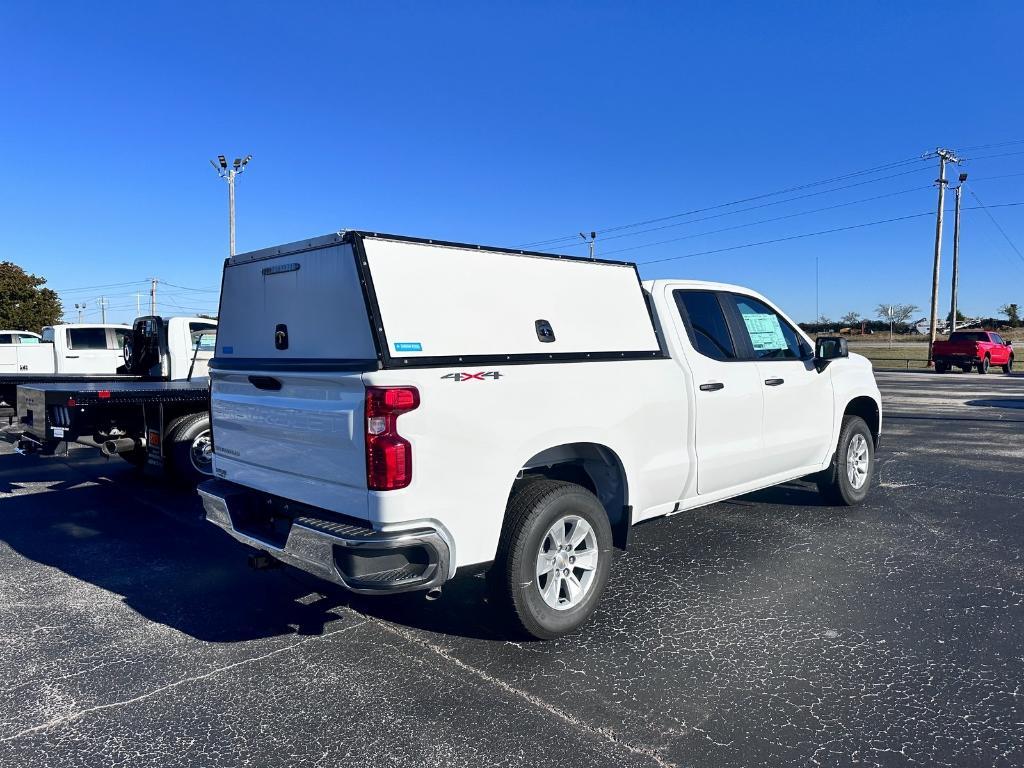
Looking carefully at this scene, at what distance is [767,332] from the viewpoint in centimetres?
600

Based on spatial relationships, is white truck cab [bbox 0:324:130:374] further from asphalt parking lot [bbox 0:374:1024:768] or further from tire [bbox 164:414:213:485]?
asphalt parking lot [bbox 0:374:1024:768]

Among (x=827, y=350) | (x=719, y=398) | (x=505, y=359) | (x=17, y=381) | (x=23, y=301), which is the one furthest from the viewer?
(x=23, y=301)

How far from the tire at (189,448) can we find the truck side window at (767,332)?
533 cm

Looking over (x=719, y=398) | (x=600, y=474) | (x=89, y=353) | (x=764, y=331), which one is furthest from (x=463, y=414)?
(x=89, y=353)

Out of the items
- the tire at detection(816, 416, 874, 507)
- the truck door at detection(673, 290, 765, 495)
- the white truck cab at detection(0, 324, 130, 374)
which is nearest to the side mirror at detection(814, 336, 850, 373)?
the tire at detection(816, 416, 874, 507)

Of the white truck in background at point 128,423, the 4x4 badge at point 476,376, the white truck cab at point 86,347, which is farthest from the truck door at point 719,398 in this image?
the white truck cab at point 86,347

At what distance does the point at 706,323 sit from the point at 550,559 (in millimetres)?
2285

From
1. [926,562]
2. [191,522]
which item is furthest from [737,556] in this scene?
[191,522]

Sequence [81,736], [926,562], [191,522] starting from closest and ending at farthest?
[81,736]
[926,562]
[191,522]

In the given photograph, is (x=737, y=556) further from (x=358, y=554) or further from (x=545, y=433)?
(x=358, y=554)

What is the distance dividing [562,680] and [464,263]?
2.14 meters

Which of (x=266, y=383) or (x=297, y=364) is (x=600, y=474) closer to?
(x=297, y=364)

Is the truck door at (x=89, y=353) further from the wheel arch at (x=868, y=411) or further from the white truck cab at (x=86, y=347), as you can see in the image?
the wheel arch at (x=868, y=411)

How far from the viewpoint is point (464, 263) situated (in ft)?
13.0
